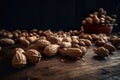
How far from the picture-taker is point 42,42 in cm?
111

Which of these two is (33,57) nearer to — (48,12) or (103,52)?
(103,52)

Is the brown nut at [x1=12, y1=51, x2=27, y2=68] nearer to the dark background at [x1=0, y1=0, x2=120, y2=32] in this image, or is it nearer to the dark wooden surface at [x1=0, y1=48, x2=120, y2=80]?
the dark wooden surface at [x1=0, y1=48, x2=120, y2=80]

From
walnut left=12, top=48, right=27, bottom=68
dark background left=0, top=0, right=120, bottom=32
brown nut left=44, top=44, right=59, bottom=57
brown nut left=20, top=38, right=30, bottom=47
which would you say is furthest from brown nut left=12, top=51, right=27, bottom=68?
dark background left=0, top=0, right=120, bottom=32

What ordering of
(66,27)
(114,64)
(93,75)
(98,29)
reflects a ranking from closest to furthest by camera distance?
(93,75) < (114,64) < (98,29) < (66,27)

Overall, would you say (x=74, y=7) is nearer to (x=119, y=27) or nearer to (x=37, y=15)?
(x=37, y=15)

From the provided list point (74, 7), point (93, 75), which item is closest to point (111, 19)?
point (74, 7)

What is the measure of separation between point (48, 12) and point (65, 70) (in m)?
1.33

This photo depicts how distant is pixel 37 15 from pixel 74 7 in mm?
502

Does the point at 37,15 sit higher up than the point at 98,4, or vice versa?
the point at 98,4

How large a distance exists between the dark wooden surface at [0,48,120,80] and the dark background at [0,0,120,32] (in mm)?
1051

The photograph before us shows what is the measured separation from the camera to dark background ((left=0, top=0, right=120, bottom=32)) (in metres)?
1.96

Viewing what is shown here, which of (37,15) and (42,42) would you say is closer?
(42,42)

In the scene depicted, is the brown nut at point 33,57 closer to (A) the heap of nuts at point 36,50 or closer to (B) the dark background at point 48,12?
(A) the heap of nuts at point 36,50

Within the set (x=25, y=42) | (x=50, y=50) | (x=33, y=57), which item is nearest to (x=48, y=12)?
(x=25, y=42)
